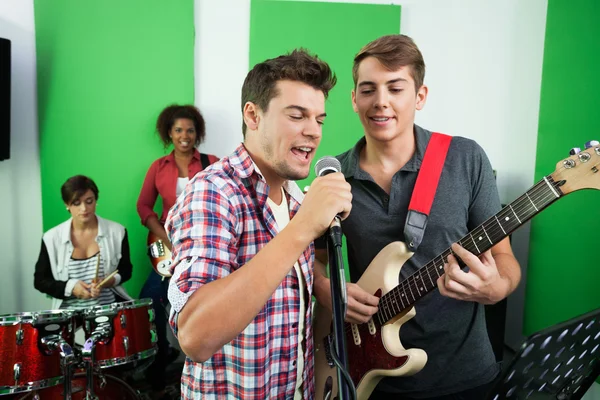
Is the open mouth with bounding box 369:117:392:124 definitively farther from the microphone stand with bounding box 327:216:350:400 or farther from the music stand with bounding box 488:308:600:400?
the music stand with bounding box 488:308:600:400

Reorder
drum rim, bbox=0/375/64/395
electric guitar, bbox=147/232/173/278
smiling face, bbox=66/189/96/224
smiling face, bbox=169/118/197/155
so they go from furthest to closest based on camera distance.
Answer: smiling face, bbox=169/118/197/155 < electric guitar, bbox=147/232/173/278 < smiling face, bbox=66/189/96/224 < drum rim, bbox=0/375/64/395

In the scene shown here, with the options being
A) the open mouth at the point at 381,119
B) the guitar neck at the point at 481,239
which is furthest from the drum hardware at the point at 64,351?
the open mouth at the point at 381,119

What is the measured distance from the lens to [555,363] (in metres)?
0.94

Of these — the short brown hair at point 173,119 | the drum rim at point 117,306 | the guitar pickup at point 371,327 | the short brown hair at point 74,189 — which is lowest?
the drum rim at point 117,306

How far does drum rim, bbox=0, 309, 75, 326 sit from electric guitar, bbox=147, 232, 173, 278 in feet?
3.53

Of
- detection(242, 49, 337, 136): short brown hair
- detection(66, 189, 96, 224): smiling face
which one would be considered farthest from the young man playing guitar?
detection(66, 189, 96, 224): smiling face

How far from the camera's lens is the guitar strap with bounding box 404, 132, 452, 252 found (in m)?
1.58

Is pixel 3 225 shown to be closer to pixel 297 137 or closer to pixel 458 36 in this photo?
pixel 297 137

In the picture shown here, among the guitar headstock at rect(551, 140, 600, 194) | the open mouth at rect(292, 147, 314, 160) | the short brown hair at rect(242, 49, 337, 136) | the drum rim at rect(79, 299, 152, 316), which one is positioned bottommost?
the drum rim at rect(79, 299, 152, 316)

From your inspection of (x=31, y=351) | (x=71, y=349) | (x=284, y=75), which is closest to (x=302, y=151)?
(x=284, y=75)

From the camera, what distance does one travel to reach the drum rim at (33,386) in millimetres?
2275

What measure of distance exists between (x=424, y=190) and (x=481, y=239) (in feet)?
0.92

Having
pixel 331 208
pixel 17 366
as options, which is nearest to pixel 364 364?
pixel 331 208

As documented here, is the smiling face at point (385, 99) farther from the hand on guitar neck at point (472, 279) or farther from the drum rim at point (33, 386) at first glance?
the drum rim at point (33, 386)
